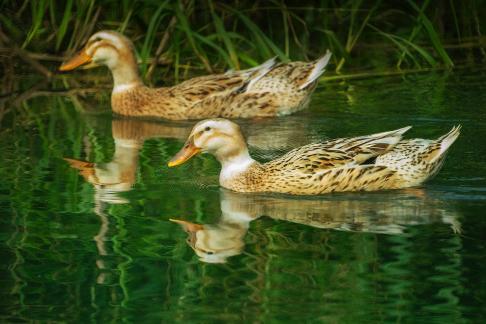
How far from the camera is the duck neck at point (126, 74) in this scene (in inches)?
Result: 503

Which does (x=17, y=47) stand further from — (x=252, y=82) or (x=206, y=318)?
(x=206, y=318)

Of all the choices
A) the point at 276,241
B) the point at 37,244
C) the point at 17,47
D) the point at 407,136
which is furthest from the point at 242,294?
the point at 17,47

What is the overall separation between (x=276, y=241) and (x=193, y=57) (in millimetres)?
6923

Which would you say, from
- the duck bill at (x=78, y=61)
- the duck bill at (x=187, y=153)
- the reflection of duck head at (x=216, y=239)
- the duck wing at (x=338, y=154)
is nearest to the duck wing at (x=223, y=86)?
the duck bill at (x=78, y=61)

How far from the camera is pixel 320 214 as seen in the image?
321 inches

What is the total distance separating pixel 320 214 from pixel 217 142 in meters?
1.23

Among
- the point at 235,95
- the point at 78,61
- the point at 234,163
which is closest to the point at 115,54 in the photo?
the point at 78,61

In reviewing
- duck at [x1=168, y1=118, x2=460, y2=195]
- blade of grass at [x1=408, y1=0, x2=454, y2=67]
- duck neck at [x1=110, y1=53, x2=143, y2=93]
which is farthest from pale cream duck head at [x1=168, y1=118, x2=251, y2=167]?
blade of grass at [x1=408, y1=0, x2=454, y2=67]

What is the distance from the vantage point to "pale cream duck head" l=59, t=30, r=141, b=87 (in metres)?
12.9

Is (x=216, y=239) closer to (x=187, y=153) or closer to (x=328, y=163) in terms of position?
(x=328, y=163)

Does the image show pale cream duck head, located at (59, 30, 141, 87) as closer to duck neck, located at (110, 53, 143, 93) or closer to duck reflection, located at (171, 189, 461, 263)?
duck neck, located at (110, 53, 143, 93)

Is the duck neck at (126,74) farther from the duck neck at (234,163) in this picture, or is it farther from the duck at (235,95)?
the duck neck at (234,163)

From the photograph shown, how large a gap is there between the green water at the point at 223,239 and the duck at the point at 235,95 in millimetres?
1031

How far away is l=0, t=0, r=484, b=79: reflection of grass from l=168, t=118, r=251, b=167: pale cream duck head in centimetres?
382
